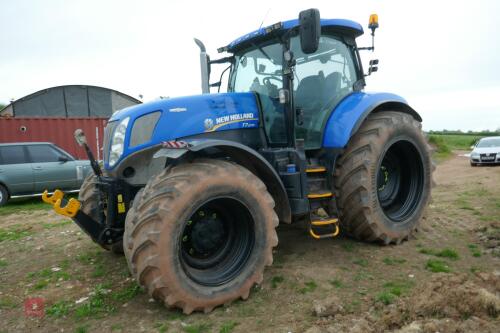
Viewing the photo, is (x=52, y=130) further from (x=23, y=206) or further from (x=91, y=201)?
(x=91, y=201)

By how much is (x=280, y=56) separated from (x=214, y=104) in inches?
39.0

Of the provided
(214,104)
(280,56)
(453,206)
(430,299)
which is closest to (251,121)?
(214,104)

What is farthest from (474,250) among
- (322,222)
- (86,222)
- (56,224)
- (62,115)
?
(62,115)

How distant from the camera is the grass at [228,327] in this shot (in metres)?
2.96

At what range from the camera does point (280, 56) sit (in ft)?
14.6

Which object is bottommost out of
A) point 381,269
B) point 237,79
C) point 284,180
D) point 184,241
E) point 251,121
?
point 381,269

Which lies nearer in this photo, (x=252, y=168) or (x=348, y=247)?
(x=252, y=168)

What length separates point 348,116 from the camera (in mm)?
4418

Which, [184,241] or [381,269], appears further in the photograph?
[381,269]

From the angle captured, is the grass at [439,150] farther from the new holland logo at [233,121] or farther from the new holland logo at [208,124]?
the new holland logo at [208,124]

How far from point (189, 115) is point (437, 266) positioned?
283cm

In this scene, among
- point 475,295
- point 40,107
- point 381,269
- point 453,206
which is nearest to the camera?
point 475,295

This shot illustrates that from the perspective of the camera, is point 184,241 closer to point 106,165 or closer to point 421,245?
point 106,165

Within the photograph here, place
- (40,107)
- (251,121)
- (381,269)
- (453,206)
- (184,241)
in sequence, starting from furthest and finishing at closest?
1. (40,107)
2. (453,206)
3. (251,121)
4. (381,269)
5. (184,241)
